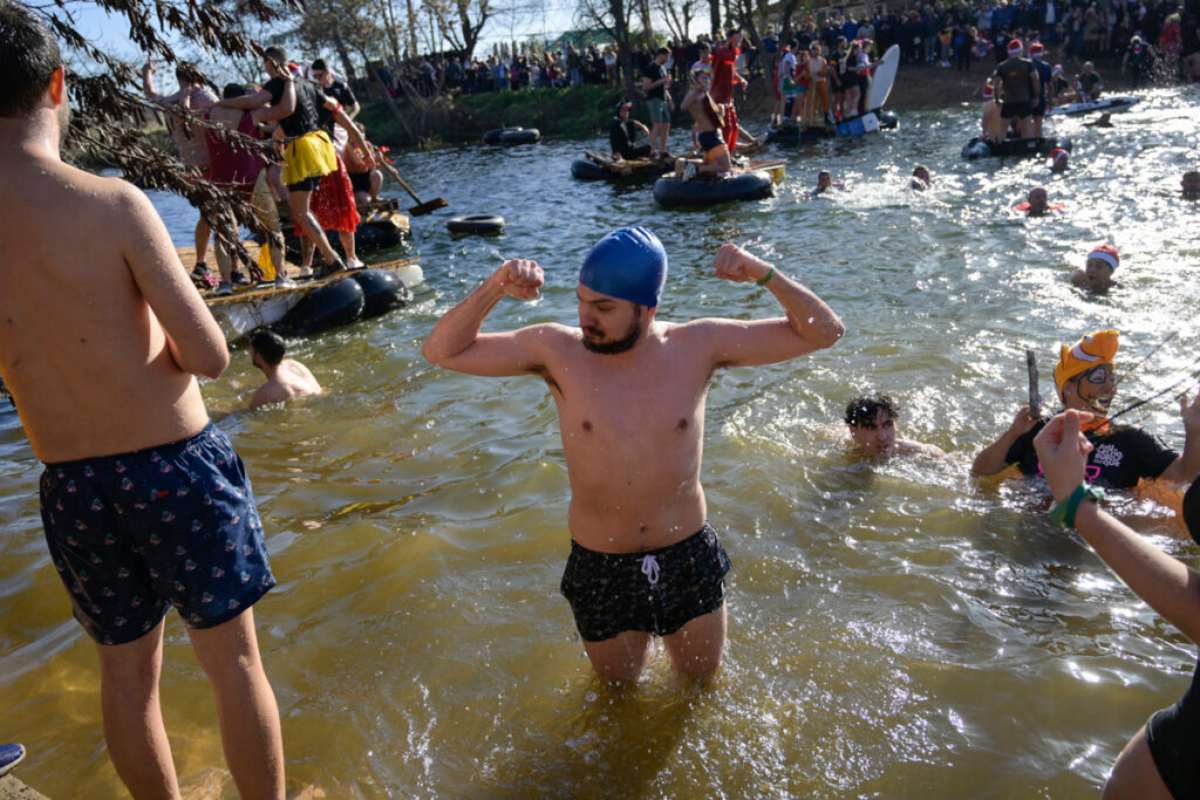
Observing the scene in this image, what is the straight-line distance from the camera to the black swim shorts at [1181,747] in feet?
6.84

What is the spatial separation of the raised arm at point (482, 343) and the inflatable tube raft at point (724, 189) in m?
12.9

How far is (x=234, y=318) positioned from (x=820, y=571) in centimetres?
693

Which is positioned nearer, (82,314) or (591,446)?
(82,314)

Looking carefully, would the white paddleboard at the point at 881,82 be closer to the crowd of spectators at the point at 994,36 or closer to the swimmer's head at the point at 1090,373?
the crowd of spectators at the point at 994,36

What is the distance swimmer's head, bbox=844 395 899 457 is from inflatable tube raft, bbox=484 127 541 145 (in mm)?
28747

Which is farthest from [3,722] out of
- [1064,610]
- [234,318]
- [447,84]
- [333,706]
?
[447,84]

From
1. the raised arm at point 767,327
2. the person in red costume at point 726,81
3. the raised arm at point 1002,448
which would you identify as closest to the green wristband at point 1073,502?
the raised arm at point 767,327

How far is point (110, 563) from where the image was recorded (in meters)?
2.39

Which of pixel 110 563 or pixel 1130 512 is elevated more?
pixel 110 563

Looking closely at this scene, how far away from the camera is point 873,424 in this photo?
5629mm

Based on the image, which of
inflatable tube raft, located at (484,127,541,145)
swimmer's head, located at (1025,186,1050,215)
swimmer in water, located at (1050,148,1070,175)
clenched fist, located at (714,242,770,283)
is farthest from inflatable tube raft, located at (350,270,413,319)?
inflatable tube raft, located at (484,127,541,145)

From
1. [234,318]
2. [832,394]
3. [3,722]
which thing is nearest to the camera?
[3,722]

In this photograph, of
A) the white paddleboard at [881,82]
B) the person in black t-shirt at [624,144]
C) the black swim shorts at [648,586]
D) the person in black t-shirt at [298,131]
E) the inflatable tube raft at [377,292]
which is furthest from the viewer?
the white paddleboard at [881,82]

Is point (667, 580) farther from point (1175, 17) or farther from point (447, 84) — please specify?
point (447, 84)
